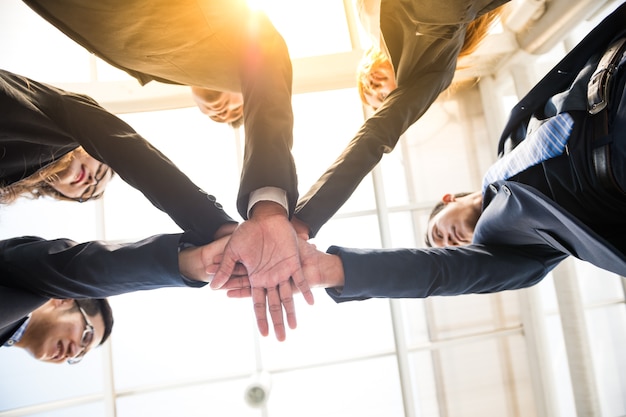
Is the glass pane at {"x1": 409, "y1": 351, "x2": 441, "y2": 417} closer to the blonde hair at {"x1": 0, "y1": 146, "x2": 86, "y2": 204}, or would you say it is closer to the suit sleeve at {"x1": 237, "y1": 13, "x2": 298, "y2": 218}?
the suit sleeve at {"x1": 237, "y1": 13, "x2": 298, "y2": 218}

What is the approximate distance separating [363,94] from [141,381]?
2.49 metres

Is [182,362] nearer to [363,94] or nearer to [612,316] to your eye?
[363,94]

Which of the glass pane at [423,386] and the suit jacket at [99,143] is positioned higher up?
the suit jacket at [99,143]

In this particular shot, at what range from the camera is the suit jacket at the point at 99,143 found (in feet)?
3.83

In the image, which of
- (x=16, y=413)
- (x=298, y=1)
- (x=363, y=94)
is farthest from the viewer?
(x=298, y=1)

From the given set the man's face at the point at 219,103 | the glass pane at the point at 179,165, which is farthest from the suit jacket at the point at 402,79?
the glass pane at the point at 179,165

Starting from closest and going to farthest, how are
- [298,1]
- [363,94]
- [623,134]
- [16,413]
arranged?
[623,134]
[363,94]
[16,413]
[298,1]

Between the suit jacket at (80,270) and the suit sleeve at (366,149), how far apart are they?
16.9 inches

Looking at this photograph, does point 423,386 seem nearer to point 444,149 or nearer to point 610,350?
point 610,350

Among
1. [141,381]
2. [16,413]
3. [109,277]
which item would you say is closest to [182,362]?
[141,381]

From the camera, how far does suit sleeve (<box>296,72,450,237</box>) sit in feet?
3.99

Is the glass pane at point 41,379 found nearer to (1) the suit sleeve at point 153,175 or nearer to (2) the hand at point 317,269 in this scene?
(1) the suit sleeve at point 153,175

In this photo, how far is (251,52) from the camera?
119cm

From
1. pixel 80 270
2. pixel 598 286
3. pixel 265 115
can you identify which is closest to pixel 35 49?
pixel 80 270
